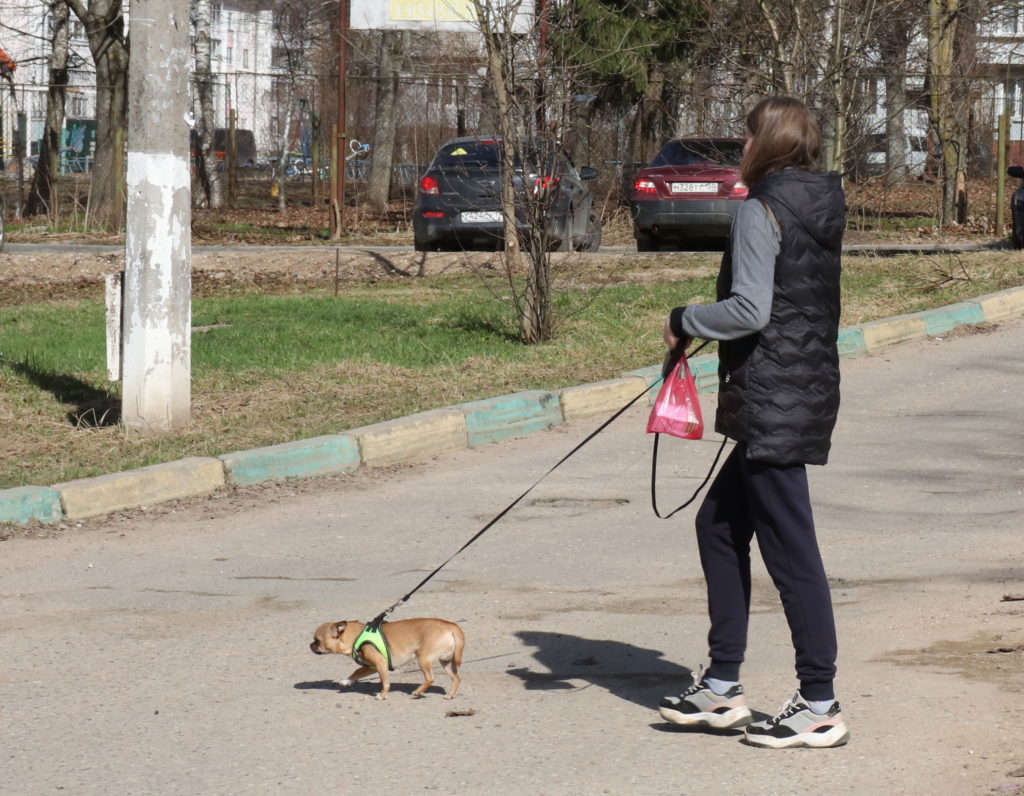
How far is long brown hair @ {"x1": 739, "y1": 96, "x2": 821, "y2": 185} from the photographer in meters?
3.70

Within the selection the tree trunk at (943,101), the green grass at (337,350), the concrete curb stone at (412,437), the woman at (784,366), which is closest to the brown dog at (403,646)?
the woman at (784,366)

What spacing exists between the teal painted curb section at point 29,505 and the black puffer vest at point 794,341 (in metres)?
3.82

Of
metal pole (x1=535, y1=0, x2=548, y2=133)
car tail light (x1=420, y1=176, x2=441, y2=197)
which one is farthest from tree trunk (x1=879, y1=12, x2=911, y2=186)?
metal pole (x1=535, y1=0, x2=548, y2=133)

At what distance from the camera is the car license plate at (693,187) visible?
733 inches

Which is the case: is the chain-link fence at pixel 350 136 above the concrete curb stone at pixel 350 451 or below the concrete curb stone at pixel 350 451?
above

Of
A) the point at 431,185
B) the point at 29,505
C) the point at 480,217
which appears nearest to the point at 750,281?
the point at 29,505

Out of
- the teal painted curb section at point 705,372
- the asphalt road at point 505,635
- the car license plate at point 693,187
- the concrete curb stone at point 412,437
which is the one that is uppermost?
the car license plate at point 693,187

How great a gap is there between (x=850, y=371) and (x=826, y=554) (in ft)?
16.1

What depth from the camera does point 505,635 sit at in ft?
15.9

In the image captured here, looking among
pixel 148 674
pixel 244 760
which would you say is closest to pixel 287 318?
pixel 148 674

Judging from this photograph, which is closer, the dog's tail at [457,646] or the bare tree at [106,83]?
the dog's tail at [457,646]

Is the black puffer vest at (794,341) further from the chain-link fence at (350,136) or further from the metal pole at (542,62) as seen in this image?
the chain-link fence at (350,136)

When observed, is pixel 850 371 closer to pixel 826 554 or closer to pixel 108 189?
pixel 826 554

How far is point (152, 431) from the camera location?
7.94 meters
